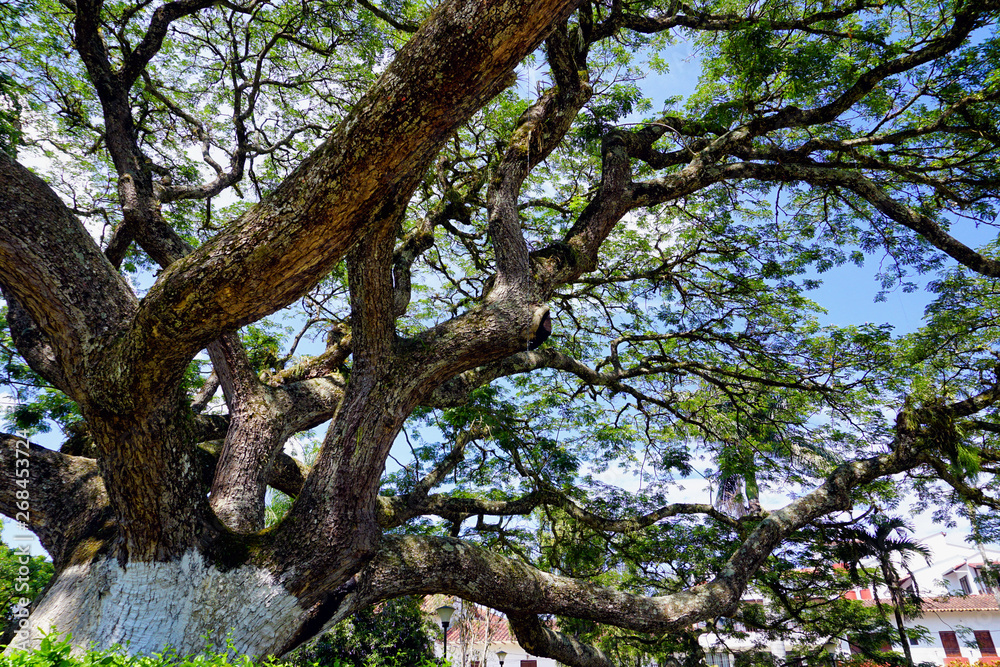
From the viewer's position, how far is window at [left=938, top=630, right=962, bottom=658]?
63.5 ft

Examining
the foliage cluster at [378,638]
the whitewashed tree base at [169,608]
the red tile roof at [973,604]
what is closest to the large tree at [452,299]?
the whitewashed tree base at [169,608]

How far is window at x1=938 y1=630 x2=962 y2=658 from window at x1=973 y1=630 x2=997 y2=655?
2.10 feet

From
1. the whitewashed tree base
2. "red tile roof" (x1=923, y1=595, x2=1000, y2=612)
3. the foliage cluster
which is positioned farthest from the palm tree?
"red tile roof" (x1=923, y1=595, x2=1000, y2=612)

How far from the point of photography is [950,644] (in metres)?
19.6

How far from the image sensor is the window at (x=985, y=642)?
62.5ft

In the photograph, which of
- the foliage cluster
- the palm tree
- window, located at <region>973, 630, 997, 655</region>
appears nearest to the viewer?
the palm tree

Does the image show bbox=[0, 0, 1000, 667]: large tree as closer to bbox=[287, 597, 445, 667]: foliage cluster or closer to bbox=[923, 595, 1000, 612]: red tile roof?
bbox=[287, 597, 445, 667]: foliage cluster

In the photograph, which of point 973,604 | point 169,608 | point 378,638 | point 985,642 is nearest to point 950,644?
point 985,642

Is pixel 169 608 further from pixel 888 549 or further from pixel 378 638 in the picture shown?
pixel 888 549

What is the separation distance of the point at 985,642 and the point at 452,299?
23.2 meters

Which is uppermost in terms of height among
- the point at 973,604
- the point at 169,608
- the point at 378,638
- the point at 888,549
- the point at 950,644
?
the point at 973,604

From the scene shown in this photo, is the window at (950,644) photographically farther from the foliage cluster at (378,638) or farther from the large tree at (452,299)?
the foliage cluster at (378,638)

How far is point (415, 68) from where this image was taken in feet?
7.82

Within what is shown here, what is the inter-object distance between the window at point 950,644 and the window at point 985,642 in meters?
0.64
